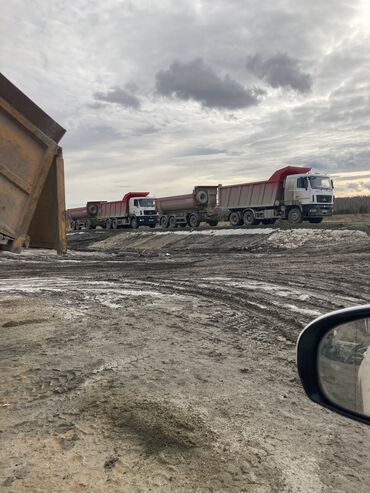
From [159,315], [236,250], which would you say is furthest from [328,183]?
[159,315]

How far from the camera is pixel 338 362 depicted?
170cm

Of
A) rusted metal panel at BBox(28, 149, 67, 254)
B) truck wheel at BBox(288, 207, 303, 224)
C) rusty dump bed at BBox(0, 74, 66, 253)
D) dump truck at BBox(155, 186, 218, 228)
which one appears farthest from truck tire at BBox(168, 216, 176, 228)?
rusty dump bed at BBox(0, 74, 66, 253)

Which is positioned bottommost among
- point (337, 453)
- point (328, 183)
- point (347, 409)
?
point (337, 453)

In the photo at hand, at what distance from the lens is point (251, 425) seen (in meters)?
3.55

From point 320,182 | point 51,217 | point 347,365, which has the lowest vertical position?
point 347,365

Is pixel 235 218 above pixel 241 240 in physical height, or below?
above

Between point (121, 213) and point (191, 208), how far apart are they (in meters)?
8.41

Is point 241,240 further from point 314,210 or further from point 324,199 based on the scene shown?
point 324,199

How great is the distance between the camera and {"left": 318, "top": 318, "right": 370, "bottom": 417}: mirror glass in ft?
5.33

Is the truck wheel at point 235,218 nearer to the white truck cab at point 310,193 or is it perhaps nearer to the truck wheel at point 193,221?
the truck wheel at point 193,221

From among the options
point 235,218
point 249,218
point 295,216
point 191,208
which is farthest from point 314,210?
point 191,208

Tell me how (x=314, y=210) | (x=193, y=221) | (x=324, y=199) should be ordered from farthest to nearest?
(x=193, y=221), (x=324, y=199), (x=314, y=210)

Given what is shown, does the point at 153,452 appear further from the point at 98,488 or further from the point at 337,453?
the point at 337,453

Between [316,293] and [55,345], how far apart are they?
550 cm
